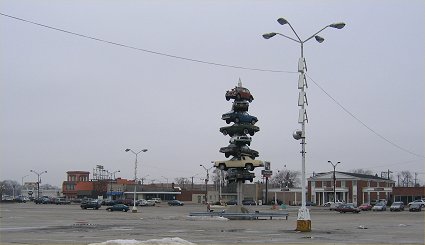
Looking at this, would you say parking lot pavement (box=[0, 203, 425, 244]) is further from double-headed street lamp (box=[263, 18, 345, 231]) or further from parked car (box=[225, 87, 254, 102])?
parked car (box=[225, 87, 254, 102])

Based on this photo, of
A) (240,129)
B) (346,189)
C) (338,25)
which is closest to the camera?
(338,25)

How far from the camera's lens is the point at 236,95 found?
186 ft

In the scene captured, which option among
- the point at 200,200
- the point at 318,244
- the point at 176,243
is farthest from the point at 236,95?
the point at 200,200

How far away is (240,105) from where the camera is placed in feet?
186

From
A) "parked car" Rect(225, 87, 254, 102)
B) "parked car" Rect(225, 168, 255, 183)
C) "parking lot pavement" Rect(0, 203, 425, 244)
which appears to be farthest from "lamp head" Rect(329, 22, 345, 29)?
"parked car" Rect(225, 168, 255, 183)

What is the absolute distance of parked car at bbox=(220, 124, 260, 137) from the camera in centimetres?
5656

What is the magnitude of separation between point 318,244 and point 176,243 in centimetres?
731

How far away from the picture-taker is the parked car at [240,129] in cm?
5656

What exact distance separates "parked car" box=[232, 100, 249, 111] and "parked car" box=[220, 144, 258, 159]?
377cm

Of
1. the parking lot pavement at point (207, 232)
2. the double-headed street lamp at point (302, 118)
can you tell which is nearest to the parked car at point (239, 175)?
the parking lot pavement at point (207, 232)

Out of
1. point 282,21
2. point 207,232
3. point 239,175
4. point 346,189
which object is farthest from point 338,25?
point 346,189

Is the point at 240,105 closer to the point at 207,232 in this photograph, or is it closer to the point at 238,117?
the point at 238,117

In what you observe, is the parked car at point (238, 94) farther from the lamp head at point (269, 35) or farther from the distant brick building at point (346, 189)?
the distant brick building at point (346, 189)

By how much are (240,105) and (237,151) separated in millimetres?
4652
